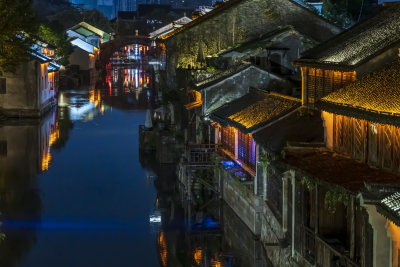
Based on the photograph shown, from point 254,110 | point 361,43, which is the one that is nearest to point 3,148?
point 254,110

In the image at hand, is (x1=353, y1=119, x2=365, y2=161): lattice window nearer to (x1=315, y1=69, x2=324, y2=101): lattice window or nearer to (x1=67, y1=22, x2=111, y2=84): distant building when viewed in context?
(x1=315, y1=69, x2=324, y2=101): lattice window

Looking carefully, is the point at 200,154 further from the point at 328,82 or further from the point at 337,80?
the point at 337,80

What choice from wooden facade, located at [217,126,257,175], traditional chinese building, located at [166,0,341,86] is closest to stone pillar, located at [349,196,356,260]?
wooden facade, located at [217,126,257,175]

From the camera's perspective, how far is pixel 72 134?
43344mm

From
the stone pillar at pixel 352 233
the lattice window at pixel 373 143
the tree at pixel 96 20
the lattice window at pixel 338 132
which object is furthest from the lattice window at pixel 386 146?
the tree at pixel 96 20

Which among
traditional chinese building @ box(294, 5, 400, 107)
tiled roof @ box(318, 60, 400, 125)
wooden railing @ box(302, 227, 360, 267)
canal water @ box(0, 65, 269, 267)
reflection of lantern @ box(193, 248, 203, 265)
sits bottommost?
reflection of lantern @ box(193, 248, 203, 265)

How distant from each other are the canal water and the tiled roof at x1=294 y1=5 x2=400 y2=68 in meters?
5.70

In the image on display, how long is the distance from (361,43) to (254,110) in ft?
22.7

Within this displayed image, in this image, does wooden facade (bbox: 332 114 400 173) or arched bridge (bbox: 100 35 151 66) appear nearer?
wooden facade (bbox: 332 114 400 173)

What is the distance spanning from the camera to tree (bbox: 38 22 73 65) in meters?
79.4

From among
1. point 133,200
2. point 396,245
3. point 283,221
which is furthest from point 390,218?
point 133,200

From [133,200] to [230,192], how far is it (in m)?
4.72

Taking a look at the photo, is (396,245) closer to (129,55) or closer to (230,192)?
(230,192)

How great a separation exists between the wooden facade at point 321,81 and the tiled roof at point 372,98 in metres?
0.95
